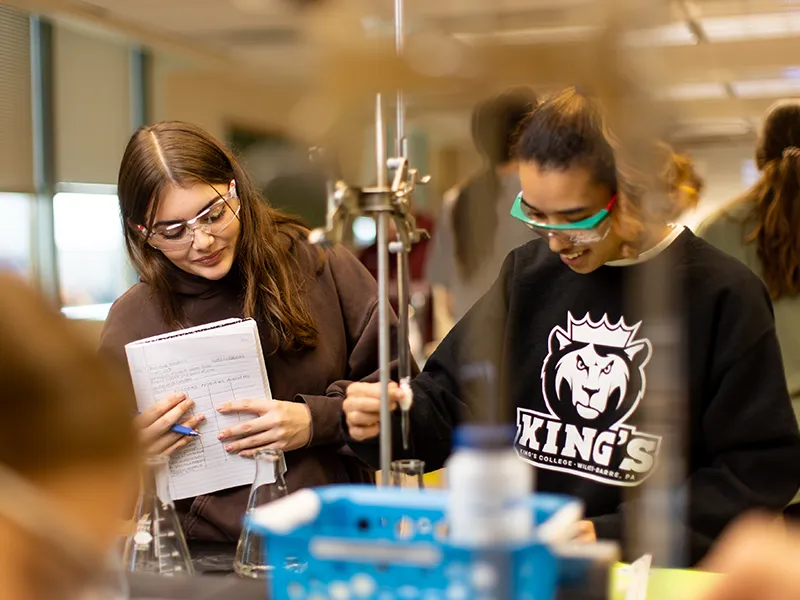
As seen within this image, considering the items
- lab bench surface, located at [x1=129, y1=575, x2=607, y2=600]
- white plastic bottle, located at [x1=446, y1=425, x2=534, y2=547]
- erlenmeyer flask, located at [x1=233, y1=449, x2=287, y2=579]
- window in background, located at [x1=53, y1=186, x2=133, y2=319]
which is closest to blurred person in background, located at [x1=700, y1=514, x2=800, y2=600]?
white plastic bottle, located at [x1=446, y1=425, x2=534, y2=547]

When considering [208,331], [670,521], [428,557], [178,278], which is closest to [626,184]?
[670,521]

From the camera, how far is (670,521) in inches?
37.1

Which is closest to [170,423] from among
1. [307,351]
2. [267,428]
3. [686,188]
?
[267,428]

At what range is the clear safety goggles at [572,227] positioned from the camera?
1.03 m

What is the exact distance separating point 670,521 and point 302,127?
55 centimetres

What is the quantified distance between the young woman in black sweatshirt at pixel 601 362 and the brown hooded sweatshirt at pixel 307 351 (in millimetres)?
186

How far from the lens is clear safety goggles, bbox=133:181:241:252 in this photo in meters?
1.40

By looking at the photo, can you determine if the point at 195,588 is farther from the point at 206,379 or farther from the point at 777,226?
the point at 777,226

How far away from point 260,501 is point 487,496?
0.57m

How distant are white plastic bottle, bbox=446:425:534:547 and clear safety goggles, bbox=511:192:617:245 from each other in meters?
0.39

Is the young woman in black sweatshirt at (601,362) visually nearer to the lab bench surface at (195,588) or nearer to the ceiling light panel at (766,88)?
the ceiling light panel at (766,88)

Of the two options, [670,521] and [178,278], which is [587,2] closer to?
[670,521]

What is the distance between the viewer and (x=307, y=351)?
1466mm

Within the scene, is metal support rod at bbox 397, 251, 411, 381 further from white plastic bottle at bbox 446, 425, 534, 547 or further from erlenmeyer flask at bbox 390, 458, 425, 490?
white plastic bottle at bbox 446, 425, 534, 547
